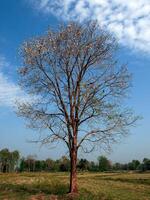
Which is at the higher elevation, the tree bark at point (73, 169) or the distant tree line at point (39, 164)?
the distant tree line at point (39, 164)

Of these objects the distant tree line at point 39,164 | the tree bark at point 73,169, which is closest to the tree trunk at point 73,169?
the tree bark at point 73,169

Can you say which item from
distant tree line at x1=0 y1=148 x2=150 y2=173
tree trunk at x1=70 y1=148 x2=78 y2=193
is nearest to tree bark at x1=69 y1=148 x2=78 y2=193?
tree trunk at x1=70 y1=148 x2=78 y2=193

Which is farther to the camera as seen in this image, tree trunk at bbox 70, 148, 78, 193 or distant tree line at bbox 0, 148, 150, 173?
distant tree line at bbox 0, 148, 150, 173

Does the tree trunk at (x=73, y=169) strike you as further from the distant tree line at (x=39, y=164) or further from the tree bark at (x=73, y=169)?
the distant tree line at (x=39, y=164)

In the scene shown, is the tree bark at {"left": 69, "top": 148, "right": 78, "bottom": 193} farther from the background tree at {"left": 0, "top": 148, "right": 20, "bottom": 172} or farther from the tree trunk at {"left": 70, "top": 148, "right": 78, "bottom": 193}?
the background tree at {"left": 0, "top": 148, "right": 20, "bottom": 172}

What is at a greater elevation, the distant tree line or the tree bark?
the distant tree line

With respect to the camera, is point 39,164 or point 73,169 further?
point 39,164

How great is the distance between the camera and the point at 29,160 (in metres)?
175

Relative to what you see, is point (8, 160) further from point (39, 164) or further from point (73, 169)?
point (73, 169)

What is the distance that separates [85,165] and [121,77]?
130 m

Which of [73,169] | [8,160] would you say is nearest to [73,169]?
[73,169]

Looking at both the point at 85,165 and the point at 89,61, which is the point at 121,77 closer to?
the point at 89,61

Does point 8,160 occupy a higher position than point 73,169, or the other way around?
point 8,160

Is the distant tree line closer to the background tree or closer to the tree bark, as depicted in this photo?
the background tree
